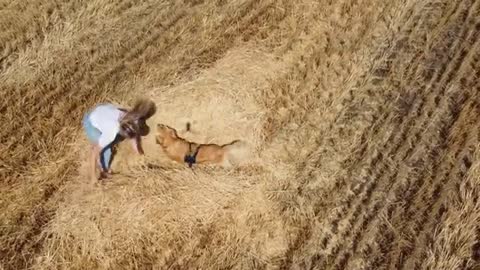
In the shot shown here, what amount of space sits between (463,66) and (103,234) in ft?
16.9

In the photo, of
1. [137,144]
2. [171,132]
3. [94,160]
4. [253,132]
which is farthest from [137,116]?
[253,132]

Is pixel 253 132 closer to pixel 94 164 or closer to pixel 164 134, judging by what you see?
pixel 164 134

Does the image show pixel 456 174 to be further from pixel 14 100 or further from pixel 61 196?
pixel 14 100

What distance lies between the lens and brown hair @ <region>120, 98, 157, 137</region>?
26.0 ft

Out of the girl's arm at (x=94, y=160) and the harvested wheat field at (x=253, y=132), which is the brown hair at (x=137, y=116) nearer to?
the harvested wheat field at (x=253, y=132)

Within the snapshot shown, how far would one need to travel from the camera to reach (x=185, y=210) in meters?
7.70

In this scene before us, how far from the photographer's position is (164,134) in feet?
27.3

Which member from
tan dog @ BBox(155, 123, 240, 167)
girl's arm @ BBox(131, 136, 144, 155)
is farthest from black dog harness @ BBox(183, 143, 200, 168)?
girl's arm @ BBox(131, 136, 144, 155)

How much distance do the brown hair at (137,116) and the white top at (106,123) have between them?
3.5 inches

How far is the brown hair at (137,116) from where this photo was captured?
7.93 metres

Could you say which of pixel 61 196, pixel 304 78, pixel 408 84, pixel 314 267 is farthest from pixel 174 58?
pixel 314 267

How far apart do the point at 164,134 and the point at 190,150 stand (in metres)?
0.45

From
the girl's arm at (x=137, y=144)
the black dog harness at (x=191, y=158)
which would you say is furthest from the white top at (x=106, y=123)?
the black dog harness at (x=191, y=158)

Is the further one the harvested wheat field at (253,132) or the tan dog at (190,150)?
the tan dog at (190,150)
